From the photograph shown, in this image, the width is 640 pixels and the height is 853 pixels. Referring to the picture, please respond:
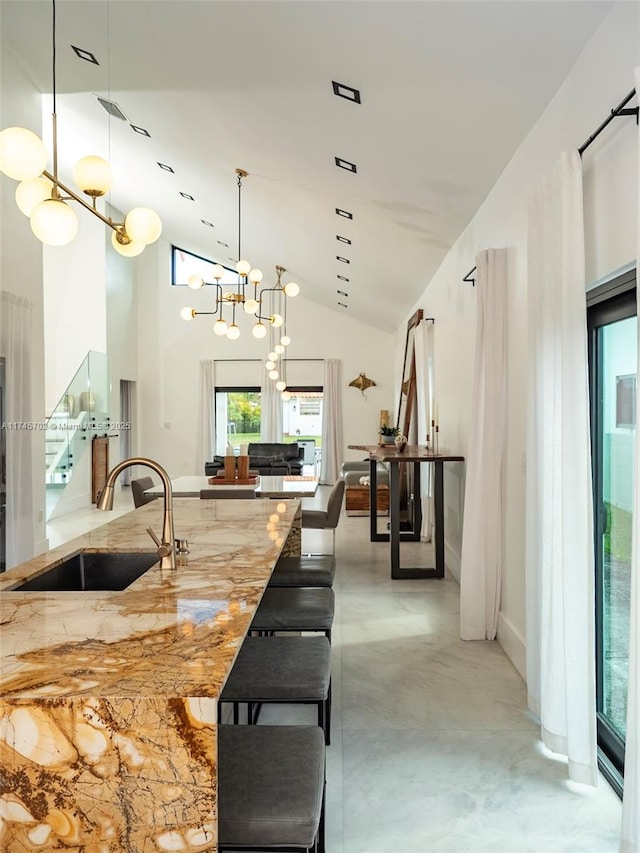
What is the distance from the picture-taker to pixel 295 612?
2693 mm

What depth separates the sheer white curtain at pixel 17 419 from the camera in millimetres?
5758

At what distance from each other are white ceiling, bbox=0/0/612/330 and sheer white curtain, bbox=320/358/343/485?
5180 mm

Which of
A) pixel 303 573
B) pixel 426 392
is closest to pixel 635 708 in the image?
pixel 303 573

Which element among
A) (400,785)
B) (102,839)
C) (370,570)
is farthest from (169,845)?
(370,570)

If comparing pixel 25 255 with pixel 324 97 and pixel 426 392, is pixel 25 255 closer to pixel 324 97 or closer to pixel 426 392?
pixel 324 97

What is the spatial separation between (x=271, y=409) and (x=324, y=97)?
30.5ft

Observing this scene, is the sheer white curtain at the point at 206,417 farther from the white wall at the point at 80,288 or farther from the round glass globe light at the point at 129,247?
the round glass globe light at the point at 129,247

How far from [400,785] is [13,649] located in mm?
1741

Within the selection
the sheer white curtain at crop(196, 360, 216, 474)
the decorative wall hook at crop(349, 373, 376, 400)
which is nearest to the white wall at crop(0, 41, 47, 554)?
the sheer white curtain at crop(196, 360, 216, 474)

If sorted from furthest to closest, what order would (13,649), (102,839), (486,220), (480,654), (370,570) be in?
(370,570) < (486,220) < (480,654) < (13,649) < (102,839)

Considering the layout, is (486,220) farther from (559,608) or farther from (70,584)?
(70,584)

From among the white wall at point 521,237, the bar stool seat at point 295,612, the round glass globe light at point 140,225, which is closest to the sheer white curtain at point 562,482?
the white wall at point 521,237

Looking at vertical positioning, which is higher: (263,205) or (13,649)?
(263,205)

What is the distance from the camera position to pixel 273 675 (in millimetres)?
2088
